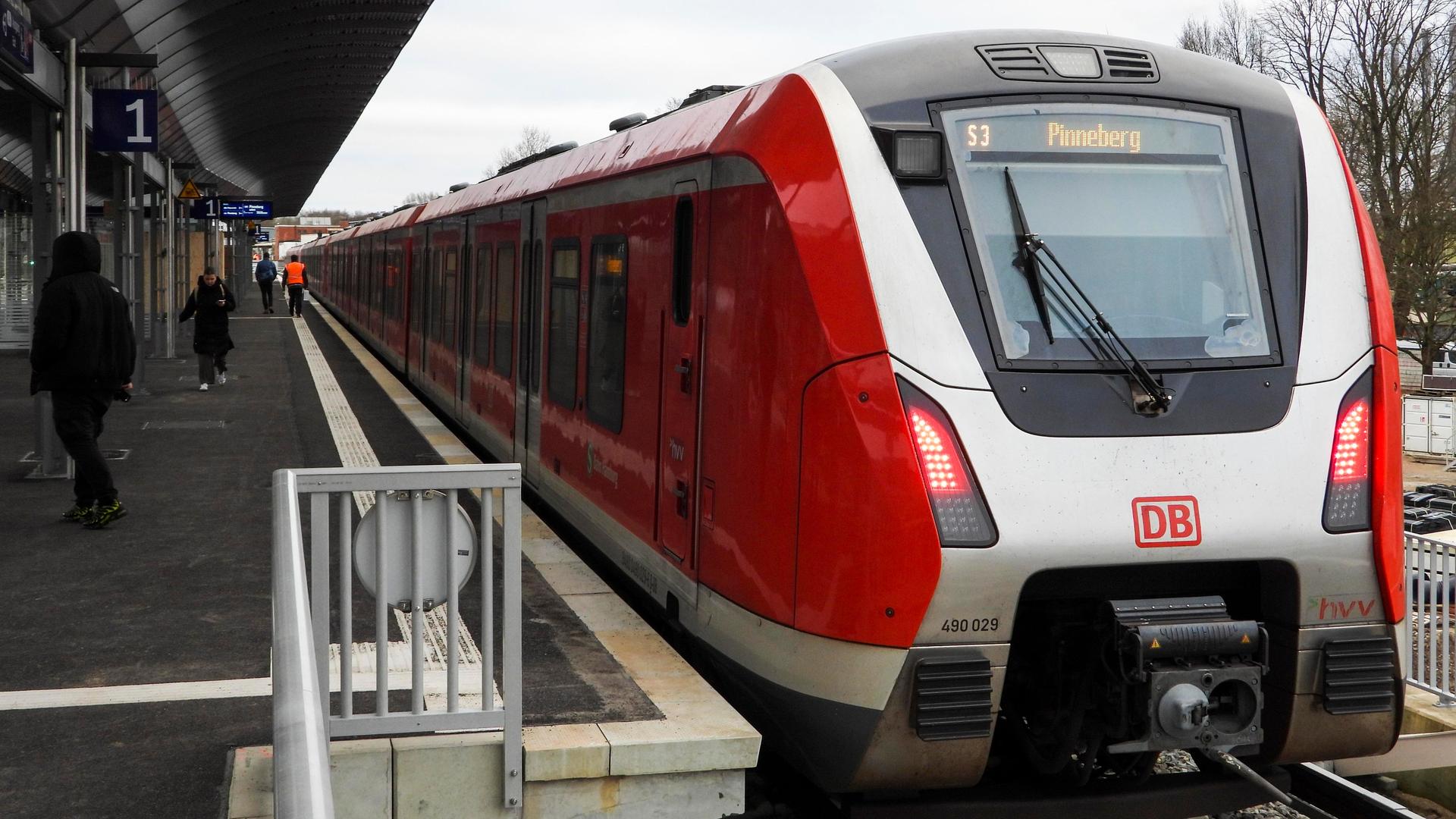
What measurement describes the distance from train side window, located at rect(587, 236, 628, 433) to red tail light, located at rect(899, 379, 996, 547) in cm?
270

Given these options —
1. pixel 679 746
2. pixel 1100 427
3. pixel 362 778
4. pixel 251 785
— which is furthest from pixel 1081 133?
pixel 251 785

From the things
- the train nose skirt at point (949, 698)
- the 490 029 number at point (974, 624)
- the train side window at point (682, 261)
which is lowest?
the train nose skirt at point (949, 698)

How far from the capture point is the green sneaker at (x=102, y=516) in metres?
8.84

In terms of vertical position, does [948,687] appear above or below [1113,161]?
below

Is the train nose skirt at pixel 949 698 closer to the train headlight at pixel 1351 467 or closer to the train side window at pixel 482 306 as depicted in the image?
the train headlight at pixel 1351 467

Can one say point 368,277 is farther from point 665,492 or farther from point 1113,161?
point 1113,161

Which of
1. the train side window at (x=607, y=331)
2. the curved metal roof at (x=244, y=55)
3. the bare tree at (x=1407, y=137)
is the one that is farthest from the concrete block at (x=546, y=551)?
the bare tree at (x=1407, y=137)

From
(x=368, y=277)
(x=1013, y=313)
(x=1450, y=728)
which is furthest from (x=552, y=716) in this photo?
(x=368, y=277)

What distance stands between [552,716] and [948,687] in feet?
4.23

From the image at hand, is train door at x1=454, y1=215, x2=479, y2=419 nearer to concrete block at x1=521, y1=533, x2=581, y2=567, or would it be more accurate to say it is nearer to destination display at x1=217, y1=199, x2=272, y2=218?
concrete block at x1=521, y1=533, x2=581, y2=567

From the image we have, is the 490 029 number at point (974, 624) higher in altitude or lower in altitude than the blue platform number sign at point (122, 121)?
lower

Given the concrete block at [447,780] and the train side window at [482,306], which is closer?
the concrete block at [447,780]

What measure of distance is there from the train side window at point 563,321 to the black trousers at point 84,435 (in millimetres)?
2607

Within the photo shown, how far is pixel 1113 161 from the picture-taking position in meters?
4.96
